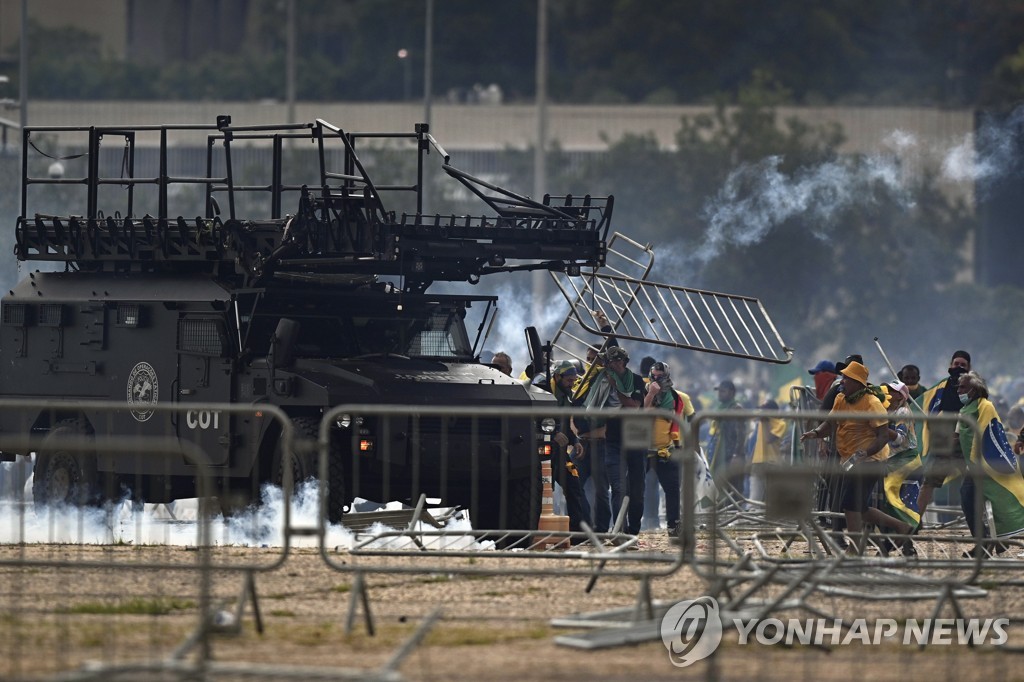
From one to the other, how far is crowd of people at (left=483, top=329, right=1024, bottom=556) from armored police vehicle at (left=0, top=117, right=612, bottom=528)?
104 centimetres

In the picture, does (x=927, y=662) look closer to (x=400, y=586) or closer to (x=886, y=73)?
(x=400, y=586)

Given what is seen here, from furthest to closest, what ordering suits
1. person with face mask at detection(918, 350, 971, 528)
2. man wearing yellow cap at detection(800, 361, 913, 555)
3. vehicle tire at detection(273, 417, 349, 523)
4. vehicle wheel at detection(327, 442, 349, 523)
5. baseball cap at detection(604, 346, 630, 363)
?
baseball cap at detection(604, 346, 630, 363) < vehicle wheel at detection(327, 442, 349, 523) < vehicle tire at detection(273, 417, 349, 523) < man wearing yellow cap at detection(800, 361, 913, 555) < person with face mask at detection(918, 350, 971, 528)

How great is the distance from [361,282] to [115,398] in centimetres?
231

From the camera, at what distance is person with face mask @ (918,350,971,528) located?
37.1ft

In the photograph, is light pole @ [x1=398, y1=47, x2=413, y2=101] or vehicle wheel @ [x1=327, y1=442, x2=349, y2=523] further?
light pole @ [x1=398, y1=47, x2=413, y2=101]

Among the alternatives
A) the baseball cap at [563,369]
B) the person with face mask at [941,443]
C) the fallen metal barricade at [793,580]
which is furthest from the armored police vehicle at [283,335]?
the fallen metal barricade at [793,580]

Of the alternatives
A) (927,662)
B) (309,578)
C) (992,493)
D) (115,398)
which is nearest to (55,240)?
(115,398)

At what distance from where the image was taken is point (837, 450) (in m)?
14.4

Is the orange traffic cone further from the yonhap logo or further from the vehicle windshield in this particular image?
the yonhap logo

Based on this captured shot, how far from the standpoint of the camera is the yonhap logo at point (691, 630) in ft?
32.4

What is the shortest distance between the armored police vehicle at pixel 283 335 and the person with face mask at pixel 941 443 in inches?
112

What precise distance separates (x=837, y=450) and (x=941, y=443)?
3140 mm

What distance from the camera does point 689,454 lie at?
10.6 meters

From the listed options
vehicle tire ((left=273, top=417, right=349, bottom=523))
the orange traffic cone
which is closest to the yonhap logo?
vehicle tire ((left=273, top=417, right=349, bottom=523))
